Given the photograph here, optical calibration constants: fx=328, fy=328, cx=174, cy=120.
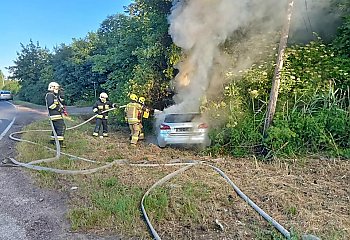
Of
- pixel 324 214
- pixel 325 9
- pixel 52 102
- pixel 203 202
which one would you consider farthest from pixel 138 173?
pixel 325 9

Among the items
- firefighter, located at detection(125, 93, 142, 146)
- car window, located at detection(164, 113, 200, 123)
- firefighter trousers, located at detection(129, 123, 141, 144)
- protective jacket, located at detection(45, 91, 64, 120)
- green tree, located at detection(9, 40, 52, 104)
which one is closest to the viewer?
protective jacket, located at detection(45, 91, 64, 120)

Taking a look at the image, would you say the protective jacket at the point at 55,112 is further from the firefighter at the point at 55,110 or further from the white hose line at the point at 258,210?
the white hose line at the point at 258,210

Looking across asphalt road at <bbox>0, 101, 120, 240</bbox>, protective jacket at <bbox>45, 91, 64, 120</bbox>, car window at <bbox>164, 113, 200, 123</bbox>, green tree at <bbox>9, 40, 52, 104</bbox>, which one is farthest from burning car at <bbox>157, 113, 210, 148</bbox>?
green tree at <bbox>9, 40, 52, 104</bbox>

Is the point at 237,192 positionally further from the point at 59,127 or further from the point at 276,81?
the point at 59,127

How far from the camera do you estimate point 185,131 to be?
28.7 feet

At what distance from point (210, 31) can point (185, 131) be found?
3734 mm

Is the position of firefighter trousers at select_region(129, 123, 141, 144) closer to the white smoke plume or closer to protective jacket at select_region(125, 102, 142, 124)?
protective jacket at select_region(125, 102, 142, 124)


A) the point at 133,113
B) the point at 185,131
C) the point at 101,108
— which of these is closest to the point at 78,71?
the point at 101,108

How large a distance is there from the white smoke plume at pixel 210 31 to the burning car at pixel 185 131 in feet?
3.75

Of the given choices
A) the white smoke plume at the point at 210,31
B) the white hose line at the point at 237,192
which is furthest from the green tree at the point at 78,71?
the white hose line at the point at 237,192

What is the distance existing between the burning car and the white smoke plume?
1143mm

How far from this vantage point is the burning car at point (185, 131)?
8.63 meters

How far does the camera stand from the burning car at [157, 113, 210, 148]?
8633 mm

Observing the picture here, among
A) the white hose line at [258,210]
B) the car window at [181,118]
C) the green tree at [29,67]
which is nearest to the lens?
the white hose line at [258,210]
